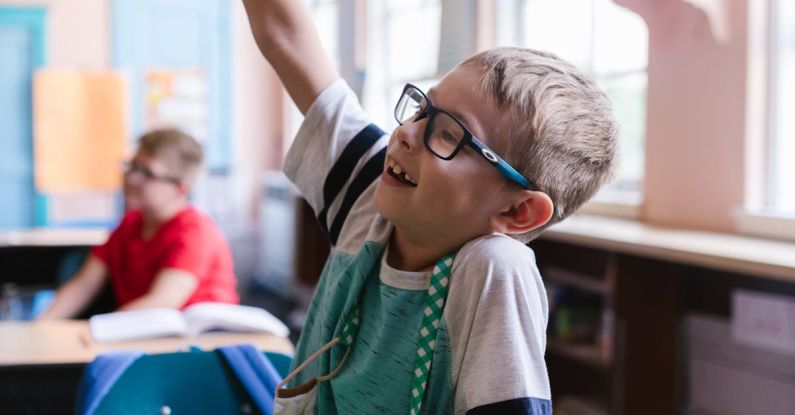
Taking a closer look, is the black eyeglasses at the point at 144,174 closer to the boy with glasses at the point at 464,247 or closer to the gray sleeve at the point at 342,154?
the gray sleeve at the point at 342,154

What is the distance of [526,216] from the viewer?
102 centimetres

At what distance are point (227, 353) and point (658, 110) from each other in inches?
103

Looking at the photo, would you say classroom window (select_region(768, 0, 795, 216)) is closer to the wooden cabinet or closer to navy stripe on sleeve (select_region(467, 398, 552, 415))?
the wooden cabinet

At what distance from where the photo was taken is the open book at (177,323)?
2064mm

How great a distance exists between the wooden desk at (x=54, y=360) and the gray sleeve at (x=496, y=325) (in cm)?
106

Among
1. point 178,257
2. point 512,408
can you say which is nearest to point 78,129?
point 178,257

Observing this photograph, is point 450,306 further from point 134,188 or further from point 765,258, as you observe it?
point 134,188

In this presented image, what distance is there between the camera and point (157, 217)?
2.73 m

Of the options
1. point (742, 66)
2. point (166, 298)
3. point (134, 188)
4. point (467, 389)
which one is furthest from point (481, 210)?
point (742, 66)

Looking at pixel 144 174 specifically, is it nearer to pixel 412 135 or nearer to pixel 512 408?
pixel 412 135

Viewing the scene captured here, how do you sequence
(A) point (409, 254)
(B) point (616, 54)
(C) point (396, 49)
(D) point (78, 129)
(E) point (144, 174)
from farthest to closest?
(D) point (78, 129) → (C) point (396, 49) → (B) point (616, 54) → (E) point (144, 174) → (A) point (409, 254)

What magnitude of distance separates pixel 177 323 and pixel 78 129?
231 inches

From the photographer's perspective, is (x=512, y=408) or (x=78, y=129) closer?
(x=512, y=408)

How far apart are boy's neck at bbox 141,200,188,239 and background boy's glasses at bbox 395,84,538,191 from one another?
73.0 inches
